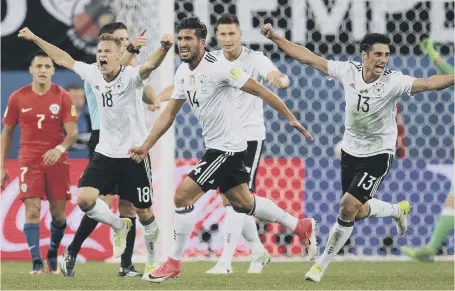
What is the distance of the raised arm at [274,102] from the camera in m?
9.23

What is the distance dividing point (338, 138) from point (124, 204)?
3.68 metres

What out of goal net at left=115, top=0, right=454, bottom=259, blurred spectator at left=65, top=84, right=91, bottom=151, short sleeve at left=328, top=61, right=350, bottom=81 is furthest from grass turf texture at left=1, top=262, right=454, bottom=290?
blurred spectator at left=65, top=84, right=91, bottom=151

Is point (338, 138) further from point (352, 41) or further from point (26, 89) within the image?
point (26, 89)

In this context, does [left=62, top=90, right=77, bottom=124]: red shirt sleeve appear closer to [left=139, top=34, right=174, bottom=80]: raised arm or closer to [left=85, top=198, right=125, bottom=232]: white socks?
[left=85, top=198, right=125, bottom=232]: white socks

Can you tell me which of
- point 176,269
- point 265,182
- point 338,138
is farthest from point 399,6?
point 176,269

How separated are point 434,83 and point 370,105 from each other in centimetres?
59

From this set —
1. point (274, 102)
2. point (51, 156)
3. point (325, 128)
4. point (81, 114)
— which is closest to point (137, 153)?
point (274, 102)

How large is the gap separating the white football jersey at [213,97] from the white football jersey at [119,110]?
0.44 meters

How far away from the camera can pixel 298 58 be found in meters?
9.77

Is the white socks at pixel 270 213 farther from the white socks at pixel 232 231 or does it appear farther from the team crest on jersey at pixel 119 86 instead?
the team crest on jersey at pixel 119 86

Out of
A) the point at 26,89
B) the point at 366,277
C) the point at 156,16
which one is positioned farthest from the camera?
the point at 156,16

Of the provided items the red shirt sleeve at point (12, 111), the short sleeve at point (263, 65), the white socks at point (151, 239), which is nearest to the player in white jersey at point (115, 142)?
the white socks at point (151, 239)

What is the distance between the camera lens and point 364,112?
9.84 meters

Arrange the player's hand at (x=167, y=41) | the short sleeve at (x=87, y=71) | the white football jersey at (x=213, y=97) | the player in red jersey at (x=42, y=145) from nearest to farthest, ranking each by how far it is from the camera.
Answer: the player's hand at (x=167, y=41) → the white football jersey at (x=213, y=97) → the short sleeve at (x=87, y=71) → the player in red jersey at (x=42, y=145)
